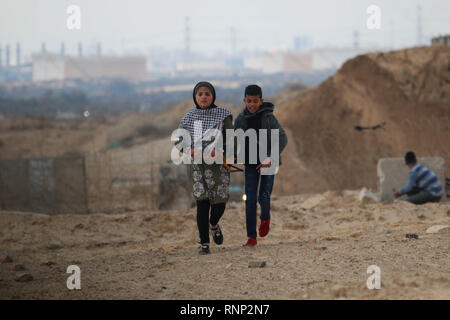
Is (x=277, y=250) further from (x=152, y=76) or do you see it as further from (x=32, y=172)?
(x=152, y=76)

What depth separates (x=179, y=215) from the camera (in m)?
8.68

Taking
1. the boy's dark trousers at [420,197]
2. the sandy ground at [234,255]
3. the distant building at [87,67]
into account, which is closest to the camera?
the sandy ground at [234,255]

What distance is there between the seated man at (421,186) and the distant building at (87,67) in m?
76.5

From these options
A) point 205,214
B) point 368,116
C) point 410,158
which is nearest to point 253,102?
point 205,214

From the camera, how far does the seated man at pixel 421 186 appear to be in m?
9.22

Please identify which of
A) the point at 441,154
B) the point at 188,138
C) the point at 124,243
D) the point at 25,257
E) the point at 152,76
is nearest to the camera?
the point at 188,138

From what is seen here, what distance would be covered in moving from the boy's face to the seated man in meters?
4.25

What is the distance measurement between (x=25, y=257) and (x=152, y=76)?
88.6 meters

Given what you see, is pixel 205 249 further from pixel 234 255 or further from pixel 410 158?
pixel 410 158

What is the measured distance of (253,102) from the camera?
5.59 meters

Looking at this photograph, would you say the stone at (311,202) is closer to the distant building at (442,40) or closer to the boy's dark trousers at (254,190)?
the boy's dark trousers at (254,190)

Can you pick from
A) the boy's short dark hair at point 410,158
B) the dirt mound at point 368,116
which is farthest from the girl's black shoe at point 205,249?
the dirt mound at point 368,116
